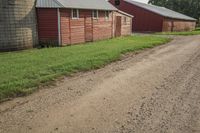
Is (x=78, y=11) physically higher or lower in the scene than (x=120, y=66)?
higher

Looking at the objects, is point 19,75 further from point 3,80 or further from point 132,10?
point 132,10

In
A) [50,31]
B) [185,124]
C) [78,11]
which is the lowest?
[185,124]

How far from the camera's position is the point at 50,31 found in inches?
744

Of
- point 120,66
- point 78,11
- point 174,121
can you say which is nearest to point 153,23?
point 78,11

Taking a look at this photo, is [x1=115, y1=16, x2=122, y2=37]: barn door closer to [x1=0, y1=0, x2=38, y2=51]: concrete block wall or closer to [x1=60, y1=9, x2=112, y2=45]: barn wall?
[x1=60, y1=9, x2=112, y2=45]: barn wall

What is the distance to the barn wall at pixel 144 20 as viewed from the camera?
136 feet

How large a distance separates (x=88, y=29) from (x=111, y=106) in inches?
647

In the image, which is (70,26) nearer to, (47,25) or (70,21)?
(70,21)

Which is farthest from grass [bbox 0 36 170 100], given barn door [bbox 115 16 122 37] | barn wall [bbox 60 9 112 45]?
barn door [bbox 115 16 122 37]

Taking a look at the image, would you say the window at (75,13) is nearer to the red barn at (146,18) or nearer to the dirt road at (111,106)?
the dirt road at (111,106)

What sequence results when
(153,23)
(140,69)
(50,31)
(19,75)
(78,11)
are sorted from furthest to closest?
(153,23), (78,11), (50,31), (140,69), (19,75)

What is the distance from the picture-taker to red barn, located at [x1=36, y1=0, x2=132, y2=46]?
1867 cm

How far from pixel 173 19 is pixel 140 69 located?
37116 millimetres

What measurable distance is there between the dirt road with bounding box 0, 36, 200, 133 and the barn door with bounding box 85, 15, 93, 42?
40.8 ft
